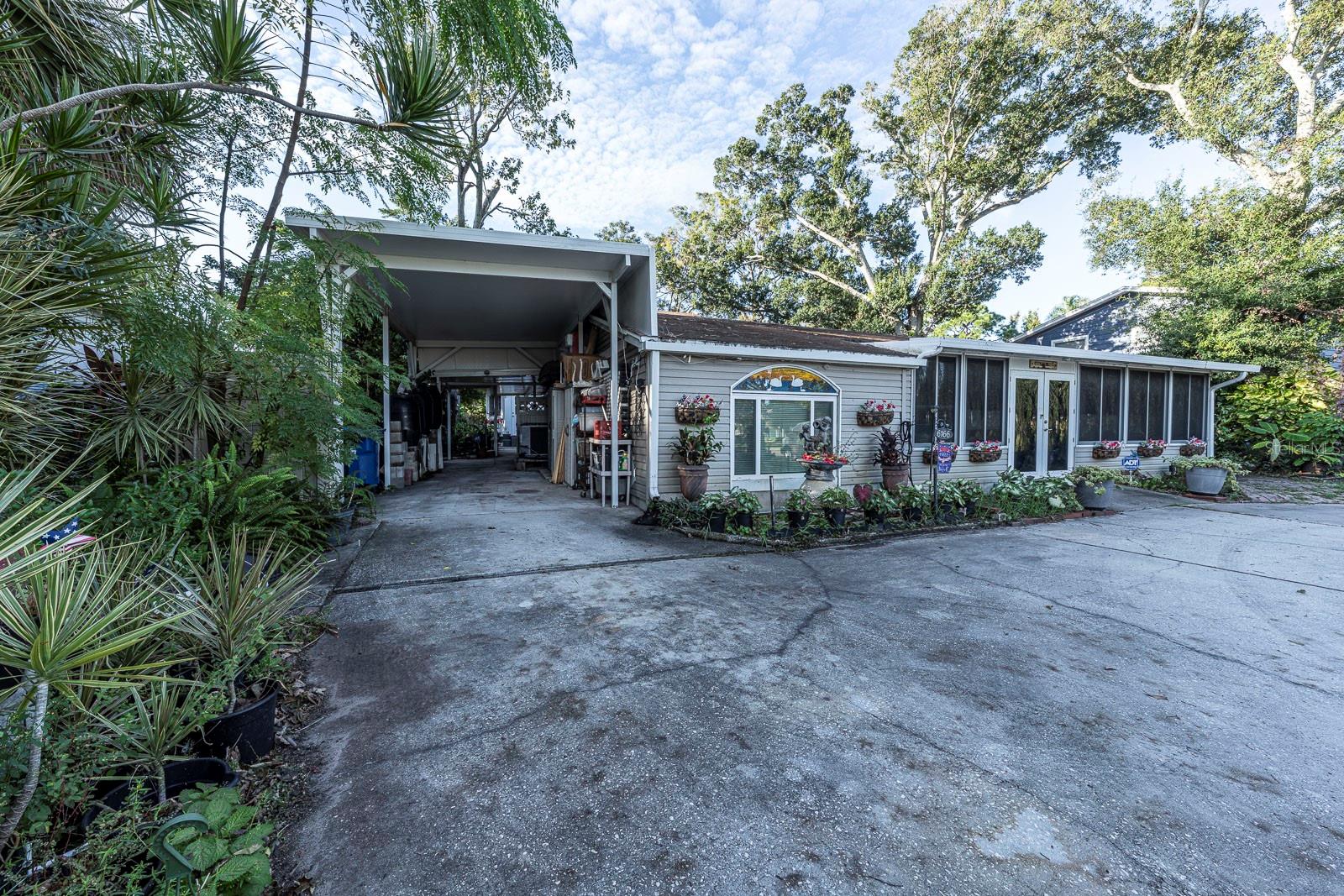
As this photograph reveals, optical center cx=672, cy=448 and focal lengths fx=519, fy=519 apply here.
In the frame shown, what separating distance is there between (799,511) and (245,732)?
4.92 meters

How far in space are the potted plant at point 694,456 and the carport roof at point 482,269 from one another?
1.44 meters

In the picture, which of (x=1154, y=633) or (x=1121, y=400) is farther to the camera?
(x=1121, y=400)

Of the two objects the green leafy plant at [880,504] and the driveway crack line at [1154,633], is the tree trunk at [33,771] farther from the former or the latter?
the green leafy plant at [880,504]

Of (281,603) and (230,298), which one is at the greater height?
(230,298)

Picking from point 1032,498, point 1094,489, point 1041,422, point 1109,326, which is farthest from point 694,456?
point 1109,326

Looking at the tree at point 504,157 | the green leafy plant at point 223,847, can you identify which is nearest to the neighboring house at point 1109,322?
the tree at point 504,157

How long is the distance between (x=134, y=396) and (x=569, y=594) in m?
3.07

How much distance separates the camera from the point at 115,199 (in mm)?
2428

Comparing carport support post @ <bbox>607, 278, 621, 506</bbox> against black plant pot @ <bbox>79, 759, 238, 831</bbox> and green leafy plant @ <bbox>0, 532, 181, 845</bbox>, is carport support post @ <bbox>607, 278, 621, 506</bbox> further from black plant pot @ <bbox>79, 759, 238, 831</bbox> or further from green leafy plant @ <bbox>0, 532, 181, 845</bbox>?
green leafy plant @ <bbox>0, 532, 181, 845</bbox>

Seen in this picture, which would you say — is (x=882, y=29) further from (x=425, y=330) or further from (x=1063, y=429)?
(x=425, y=330)

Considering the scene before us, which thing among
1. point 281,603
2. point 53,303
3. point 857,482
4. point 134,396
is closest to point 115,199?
point 53,303

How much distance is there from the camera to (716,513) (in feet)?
18.5

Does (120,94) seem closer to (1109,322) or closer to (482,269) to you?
(482,269)

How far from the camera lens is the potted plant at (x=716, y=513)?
5641 mm
